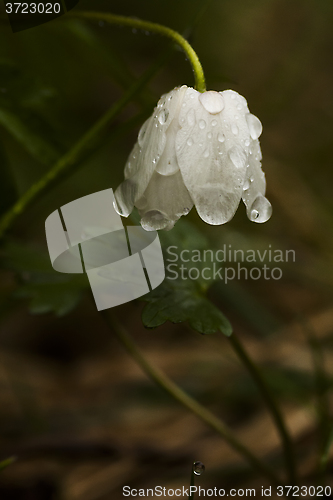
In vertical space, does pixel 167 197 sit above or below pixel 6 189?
above

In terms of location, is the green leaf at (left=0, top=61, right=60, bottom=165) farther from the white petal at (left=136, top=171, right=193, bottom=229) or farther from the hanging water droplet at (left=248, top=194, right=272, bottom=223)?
the hanging water droplet at (left=248, top=194, right=272, bottom=223)

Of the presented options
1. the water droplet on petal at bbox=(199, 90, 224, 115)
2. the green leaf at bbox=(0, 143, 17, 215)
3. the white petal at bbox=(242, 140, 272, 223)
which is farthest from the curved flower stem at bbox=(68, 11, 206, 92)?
the green leaf at bbox=(0, 143, 17, 215)

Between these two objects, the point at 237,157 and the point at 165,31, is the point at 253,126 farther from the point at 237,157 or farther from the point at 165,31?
the point at 165,31

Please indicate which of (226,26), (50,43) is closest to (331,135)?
(226,26)

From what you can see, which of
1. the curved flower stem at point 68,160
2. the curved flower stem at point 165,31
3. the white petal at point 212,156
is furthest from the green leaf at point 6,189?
the white petal at point 212,156

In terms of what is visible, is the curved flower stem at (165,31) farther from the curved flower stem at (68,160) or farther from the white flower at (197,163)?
the curved flower stem at (68,160)

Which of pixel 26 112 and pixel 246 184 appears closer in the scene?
pixel 246 184

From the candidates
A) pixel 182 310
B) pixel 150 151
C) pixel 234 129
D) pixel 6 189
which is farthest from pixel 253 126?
pixel 6 189
